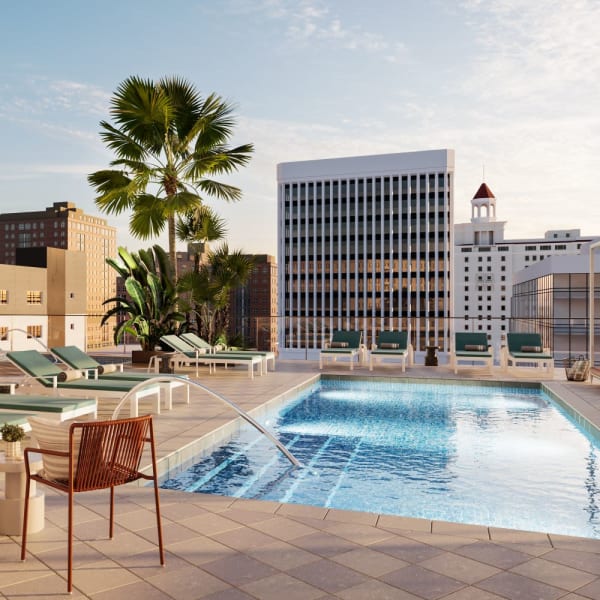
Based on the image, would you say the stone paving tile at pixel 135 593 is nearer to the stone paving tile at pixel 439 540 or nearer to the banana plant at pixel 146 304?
the stone paving tile at pixel 439 540

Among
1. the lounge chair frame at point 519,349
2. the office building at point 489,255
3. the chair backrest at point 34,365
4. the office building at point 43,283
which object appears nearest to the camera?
the chair backrest at point 34,365

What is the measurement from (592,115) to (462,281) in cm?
11250

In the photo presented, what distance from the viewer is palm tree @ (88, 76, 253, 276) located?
11.8 metres

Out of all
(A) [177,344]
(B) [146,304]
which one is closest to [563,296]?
(B) [146,304]

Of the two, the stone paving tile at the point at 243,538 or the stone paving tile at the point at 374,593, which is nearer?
the stone paving tile at the point at 374,593

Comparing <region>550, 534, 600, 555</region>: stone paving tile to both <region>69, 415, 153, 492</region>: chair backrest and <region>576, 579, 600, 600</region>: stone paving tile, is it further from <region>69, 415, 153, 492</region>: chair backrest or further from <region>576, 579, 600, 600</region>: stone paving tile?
<region>69, 415, 153, 492</region>: chair backrest

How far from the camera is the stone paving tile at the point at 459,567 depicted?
2.82 meters

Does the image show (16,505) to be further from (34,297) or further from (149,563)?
(34,297)

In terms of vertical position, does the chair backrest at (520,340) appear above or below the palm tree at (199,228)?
below

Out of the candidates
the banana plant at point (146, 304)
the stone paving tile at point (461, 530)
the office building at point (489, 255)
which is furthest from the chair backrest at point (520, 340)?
the office building at point (489, 255)

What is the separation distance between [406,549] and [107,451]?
5.34ft

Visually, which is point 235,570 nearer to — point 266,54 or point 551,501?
point 551,501

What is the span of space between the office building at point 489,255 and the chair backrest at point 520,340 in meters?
111

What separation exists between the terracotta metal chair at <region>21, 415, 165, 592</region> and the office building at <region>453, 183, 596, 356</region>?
122 metres
